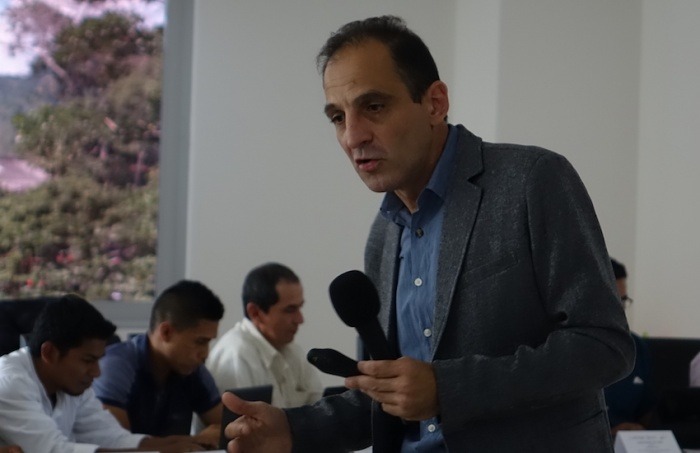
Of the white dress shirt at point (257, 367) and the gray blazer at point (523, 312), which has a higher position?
the gray blazer at point (523, 312)

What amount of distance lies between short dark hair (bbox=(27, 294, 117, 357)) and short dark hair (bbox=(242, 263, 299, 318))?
1.04 meters

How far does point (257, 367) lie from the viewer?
13.2 ft

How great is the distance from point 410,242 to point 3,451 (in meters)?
1.78

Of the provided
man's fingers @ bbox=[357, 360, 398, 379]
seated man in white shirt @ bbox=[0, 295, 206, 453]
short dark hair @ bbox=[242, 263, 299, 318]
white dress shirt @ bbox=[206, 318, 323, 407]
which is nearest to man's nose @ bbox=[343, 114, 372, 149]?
man's fingers @ bbox=[357, 360, 398, 379]

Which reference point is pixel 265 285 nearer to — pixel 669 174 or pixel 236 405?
pixel 669 174

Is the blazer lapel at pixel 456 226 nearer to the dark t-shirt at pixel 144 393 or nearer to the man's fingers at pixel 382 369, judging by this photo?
the man's fingers at pixel 382 369

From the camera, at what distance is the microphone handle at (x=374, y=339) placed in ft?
4.05

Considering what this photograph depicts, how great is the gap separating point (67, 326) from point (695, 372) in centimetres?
253

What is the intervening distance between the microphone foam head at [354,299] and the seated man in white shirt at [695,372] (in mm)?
3228

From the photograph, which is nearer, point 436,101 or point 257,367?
point 436,101

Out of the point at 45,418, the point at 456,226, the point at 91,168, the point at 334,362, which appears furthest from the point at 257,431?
the point at 91,168

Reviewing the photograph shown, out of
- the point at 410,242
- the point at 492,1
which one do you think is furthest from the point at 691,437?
the point at 492,1

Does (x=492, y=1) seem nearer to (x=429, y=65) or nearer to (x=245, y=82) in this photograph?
(x=245, y=82)

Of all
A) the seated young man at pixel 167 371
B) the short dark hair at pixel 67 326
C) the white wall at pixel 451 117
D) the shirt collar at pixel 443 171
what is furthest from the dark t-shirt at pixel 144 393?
the shirt collar at pixel 443 171
